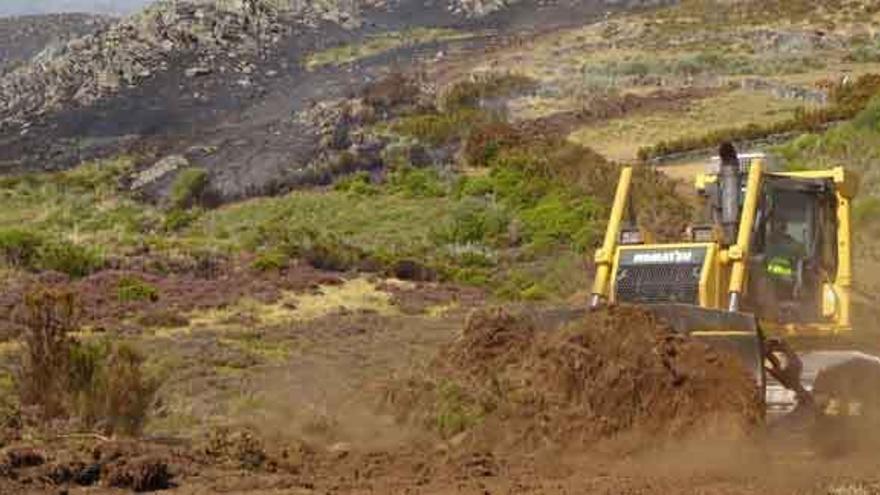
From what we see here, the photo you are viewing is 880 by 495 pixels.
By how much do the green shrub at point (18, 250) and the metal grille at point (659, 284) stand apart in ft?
81.3

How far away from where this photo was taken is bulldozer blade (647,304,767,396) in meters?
11.0

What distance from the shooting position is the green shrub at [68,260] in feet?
112

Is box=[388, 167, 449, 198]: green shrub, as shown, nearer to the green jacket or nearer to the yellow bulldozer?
the yellow bulldozer

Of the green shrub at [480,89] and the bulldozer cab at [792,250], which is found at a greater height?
the bulldozer cab at [792,250]

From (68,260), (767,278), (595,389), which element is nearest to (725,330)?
(595,389)

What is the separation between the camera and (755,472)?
10273mm

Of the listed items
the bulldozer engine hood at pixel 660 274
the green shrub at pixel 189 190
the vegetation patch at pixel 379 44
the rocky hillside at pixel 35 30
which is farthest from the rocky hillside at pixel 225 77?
the bulldozer engine hood at pixel 660 274

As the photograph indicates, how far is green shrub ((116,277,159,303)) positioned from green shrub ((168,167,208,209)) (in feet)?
82.6

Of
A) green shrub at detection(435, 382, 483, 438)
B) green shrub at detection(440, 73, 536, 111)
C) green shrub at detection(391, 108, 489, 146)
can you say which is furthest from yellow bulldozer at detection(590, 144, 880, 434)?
green shrub at detection(440, 73, 536, 111)

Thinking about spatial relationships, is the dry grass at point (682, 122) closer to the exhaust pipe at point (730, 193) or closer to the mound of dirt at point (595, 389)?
the exhaust pipe at point (730, 193)

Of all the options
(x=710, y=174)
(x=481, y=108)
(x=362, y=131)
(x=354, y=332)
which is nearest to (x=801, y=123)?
(x=481, y=108)

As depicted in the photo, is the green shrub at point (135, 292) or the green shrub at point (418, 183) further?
the green shrub at point (418, 183)

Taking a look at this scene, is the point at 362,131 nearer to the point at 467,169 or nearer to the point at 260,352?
the point at 467,169

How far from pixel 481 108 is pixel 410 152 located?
777cm
